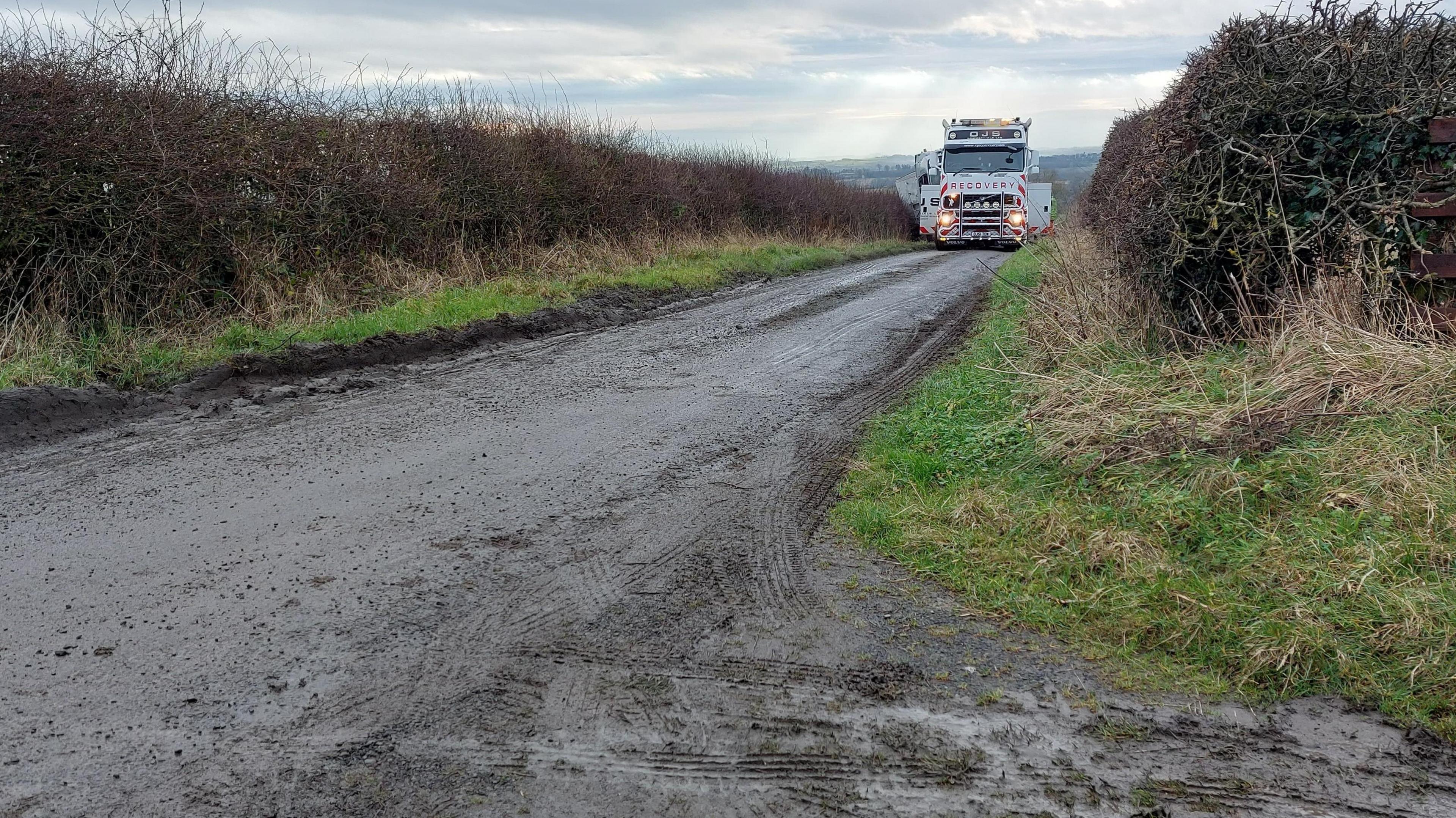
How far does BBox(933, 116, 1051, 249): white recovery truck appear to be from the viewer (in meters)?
28.8

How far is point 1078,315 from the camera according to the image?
7.79 m

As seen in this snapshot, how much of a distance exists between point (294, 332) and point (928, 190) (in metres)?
27.7

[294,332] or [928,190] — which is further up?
[928,190]

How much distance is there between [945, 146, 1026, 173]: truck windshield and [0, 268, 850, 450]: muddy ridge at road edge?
19.5 metres

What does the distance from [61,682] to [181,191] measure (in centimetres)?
728

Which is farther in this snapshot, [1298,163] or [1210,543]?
[1298,163]

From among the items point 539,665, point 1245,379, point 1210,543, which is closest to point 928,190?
point 1245,379

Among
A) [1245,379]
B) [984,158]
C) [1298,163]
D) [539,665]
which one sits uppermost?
[984,158]

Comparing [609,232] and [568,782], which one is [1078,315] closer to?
[568,782]

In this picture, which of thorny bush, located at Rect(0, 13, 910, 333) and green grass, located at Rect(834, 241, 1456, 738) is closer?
green grass, located at Rect(834, 241, 1456, 738)

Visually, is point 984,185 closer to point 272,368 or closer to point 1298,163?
point 1298,163

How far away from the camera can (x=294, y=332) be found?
9.10 m

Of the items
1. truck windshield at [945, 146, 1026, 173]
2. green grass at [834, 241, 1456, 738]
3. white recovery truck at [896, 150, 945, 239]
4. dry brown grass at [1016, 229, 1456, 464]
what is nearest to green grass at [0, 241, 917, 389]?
green grass at [834, 241, 1456, 738]

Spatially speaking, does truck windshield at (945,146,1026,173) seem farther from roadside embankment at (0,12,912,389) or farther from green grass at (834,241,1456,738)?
green grass at (834,241,1456,738)
